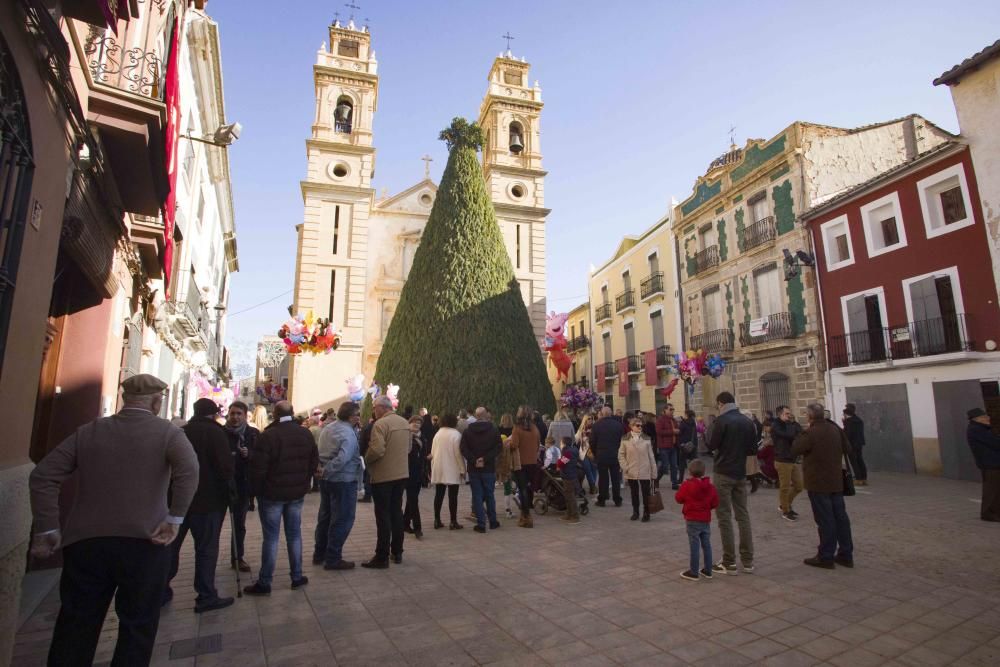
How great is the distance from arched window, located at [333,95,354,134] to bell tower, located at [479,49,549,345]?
6.81 m

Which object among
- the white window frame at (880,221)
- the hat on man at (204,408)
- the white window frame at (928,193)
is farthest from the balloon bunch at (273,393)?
the white window frame at (928,193)

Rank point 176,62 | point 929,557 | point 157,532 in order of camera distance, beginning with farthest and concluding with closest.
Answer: point 176,62, point 929,557, point 157,532

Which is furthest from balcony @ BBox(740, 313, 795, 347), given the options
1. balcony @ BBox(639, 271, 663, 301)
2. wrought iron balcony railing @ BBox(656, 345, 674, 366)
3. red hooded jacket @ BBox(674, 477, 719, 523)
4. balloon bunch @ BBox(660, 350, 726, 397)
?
red hooded jacket @ BBox(674, 477, 719, 523)

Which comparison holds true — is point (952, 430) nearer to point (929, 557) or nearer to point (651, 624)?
point (929, 557)

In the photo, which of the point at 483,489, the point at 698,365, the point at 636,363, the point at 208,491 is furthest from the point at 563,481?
the point at 636,363

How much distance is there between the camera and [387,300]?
25234 mm

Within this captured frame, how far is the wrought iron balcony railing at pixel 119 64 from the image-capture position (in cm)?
511

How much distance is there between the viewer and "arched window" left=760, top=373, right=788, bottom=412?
17.8m

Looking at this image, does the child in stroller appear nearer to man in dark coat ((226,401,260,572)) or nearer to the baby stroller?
the baby stroller

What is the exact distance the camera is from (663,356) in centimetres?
2402

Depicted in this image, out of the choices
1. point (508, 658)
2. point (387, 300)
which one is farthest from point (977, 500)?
point (387, 300)

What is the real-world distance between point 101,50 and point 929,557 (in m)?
9.96

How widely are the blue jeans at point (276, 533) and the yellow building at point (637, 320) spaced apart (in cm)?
2054

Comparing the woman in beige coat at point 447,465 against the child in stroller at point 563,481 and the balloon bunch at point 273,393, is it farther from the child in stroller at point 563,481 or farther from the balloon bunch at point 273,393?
the balloon bunch at point 273,393
